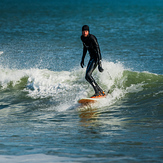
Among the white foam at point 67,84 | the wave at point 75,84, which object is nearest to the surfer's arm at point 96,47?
the white foam at point 67,84

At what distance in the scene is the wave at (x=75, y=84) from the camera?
416 inches

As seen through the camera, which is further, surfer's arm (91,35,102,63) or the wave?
the wave

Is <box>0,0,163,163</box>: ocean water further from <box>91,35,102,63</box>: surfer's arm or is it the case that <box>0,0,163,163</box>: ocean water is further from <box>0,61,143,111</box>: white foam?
<box>91,35,102,63</box>: surfer's arm

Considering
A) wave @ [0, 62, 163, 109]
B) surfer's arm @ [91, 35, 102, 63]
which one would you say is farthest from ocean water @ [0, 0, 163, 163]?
surfer's arm @ [91, 35, 102, 63]

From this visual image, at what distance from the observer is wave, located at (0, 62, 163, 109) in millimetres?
10578

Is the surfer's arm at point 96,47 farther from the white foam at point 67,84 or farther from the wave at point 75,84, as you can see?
the wave at point 75,84

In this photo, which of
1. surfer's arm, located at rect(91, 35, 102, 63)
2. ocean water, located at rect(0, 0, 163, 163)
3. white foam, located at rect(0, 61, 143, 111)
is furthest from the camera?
white foam, located at rect(0, 61, 143, 111)

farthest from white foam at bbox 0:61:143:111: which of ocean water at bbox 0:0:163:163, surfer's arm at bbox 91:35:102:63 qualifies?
surfer's arm at bbox 91:35:102:63

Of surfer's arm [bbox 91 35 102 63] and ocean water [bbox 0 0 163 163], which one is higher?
surfer's arm [bbox 91 35 102 63]

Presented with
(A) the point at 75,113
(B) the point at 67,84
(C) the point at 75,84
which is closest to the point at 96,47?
(A) the point at 75,113

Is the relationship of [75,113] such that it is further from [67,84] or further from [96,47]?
[67,84]

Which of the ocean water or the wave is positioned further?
the wave

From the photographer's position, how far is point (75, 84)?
39.0 feet

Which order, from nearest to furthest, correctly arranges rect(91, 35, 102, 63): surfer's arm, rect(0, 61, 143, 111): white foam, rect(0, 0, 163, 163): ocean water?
rect(0, 0, 163, 163): ocean water < rect(91, 35, 102, 63): surfer's arm < rect(0, 61, 143, 111): white foam
